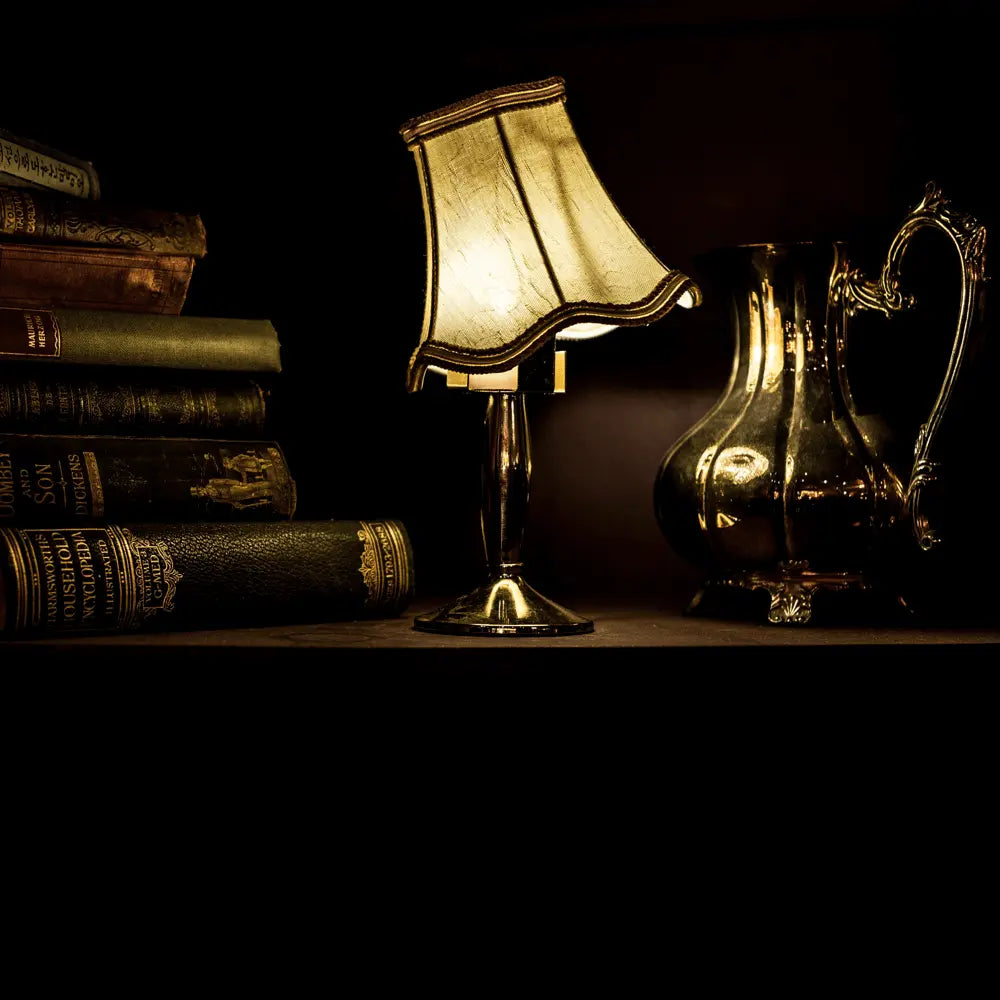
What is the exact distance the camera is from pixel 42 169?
1.01m

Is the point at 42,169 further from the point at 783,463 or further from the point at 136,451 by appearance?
the point at 783,463

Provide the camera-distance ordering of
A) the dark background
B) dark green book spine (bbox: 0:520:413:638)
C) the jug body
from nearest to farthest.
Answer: dark green book spine (bbox: 0:520:413:638)
the jug body
the dark background

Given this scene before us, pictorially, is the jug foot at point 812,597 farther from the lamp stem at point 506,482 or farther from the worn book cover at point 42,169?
the worn book cover at point 42,169

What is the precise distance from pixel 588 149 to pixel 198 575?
1.76 ft

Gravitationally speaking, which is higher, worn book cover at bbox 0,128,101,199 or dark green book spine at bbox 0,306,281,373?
worn book cover at bbox 0,128,101,199

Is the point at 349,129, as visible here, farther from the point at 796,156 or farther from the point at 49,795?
the point at 49,795

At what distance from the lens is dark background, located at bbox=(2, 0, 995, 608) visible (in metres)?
1.18

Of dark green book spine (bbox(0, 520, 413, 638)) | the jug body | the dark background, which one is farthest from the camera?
the dark background

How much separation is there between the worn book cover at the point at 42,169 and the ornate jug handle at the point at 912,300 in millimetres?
604

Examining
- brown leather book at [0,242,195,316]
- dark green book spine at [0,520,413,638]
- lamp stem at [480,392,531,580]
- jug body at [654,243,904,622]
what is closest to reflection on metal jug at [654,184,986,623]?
jug body at [654,243,904,622]

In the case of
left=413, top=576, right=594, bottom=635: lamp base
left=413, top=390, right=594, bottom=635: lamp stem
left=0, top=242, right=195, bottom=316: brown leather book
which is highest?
left=0, top=242, right=195, bottom=316: brown leather book

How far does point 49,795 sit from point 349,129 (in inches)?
25.0

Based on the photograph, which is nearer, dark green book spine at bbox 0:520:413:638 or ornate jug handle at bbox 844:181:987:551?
dark green book spine at bbox 0:520:413:638

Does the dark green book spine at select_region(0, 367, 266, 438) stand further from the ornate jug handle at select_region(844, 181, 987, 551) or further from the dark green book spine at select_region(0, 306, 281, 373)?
the ornate jug handle at select_region(844, 181, 987, 551)
